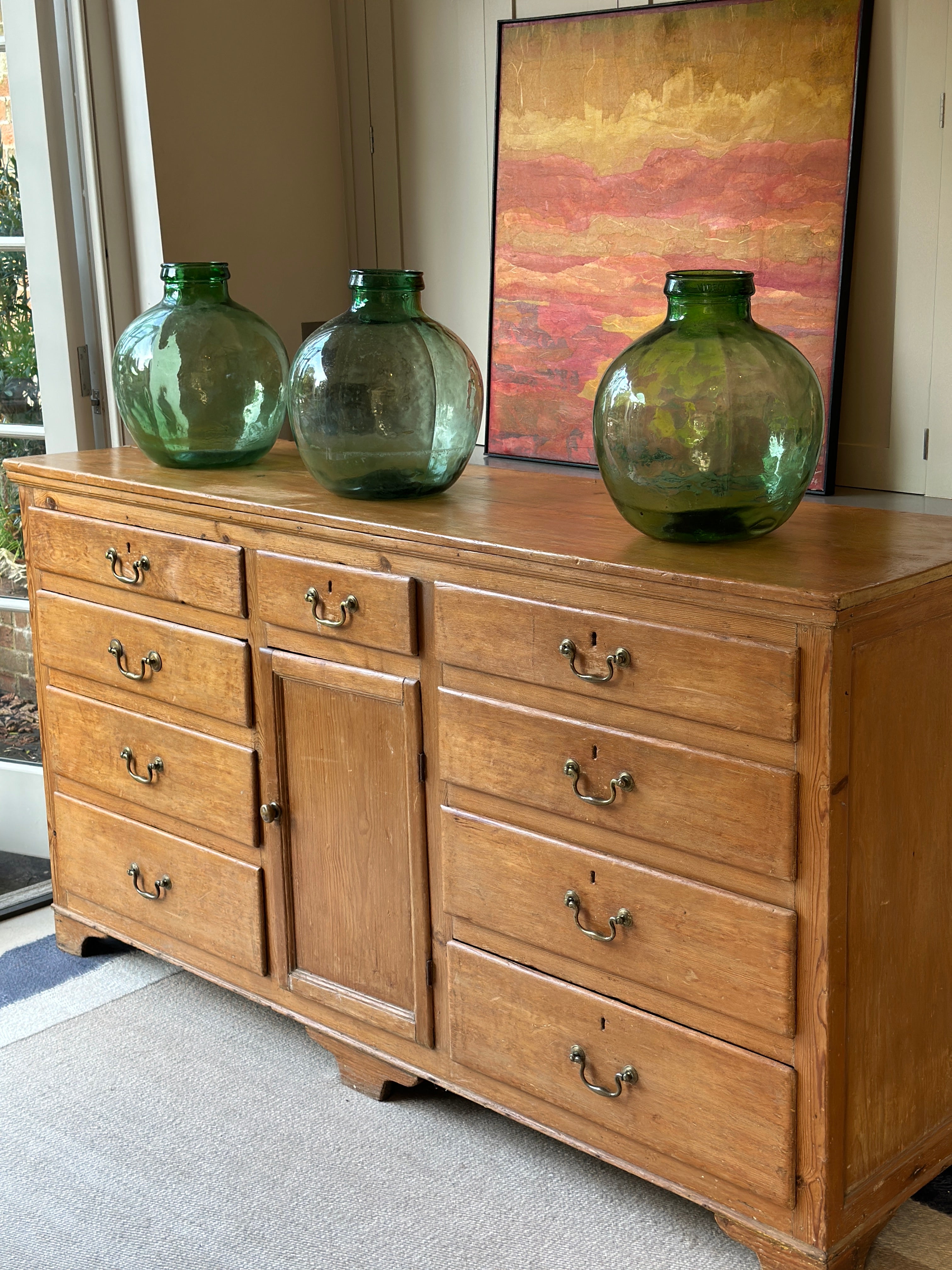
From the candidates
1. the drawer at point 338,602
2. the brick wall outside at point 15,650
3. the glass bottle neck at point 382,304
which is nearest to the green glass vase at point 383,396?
the glass bottle neck at point 382,304

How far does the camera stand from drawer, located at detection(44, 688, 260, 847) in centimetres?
210

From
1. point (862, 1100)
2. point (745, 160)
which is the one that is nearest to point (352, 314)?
point (745, 160)

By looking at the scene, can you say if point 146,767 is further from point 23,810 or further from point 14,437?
point 14,437

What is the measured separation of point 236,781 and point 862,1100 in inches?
40.6

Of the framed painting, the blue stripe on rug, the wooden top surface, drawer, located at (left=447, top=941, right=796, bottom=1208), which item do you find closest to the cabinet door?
drawer, located at (left=447, top=941, right=796, bottom=1208)

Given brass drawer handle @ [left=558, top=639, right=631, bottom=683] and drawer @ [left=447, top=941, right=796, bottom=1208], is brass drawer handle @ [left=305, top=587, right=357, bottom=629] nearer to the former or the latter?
brass drawer handle @ [left=558, top=639, right=631, bottom=683]

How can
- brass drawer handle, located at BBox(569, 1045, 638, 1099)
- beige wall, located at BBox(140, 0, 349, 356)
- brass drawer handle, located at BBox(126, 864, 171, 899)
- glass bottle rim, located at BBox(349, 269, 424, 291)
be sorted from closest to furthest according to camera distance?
brass drawer handle, located at BBox(569, 1045, 638, 1099), glass bottle rim, located at BBox(349, 269, 424, 291), brass drawer handle, located at BBox(126, 864, 171, 899), beige wall, located at BBox(140, 0, 349, 356)

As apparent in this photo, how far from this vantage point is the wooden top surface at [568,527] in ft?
4.75

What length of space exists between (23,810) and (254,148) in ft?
4.79

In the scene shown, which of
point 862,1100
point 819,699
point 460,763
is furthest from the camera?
point 460,763

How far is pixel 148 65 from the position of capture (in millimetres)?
2461

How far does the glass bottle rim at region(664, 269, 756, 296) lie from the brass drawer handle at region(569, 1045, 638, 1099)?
3.10ft

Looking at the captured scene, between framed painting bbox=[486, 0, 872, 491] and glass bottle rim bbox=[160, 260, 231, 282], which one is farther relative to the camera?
glass bottle rim bbox=[160, 260, 231, 282]

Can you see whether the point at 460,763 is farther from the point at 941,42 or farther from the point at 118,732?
the point at 941,42
